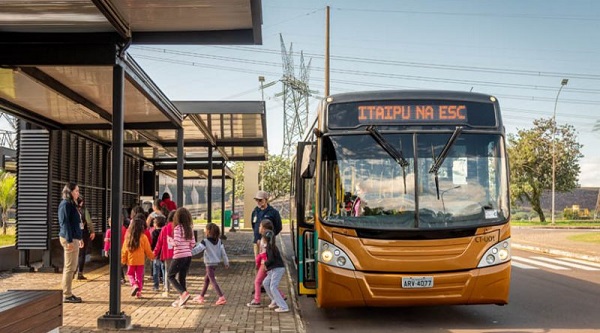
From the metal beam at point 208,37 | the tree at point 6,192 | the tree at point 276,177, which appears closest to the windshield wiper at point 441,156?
the metal beam at point 208,37

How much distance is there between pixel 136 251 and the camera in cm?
1178

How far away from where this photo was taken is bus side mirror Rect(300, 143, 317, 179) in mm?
9797

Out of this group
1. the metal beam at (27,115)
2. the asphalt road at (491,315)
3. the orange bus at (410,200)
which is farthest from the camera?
the metal beam at (27,115)

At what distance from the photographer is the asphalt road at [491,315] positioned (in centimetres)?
955

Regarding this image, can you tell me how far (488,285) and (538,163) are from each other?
187ft

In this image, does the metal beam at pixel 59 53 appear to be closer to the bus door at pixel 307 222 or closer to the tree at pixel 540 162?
the bus door at pixel 307 222

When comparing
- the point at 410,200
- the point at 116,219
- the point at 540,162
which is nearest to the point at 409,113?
the point at 410,200

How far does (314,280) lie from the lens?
401 inches

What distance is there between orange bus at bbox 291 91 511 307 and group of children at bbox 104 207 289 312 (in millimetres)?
780

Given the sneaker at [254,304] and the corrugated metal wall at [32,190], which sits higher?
the corrugated metal wall at [32,190]

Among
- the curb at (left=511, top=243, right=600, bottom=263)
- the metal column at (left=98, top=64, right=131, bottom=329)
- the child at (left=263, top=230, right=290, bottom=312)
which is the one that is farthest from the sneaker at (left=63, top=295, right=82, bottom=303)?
the curb at (left=511, top=243, right=600, bottom=263)

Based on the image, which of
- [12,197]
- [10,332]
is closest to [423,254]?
[10,332]

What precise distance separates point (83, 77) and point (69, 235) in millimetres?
2544

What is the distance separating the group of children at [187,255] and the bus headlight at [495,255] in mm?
2964
